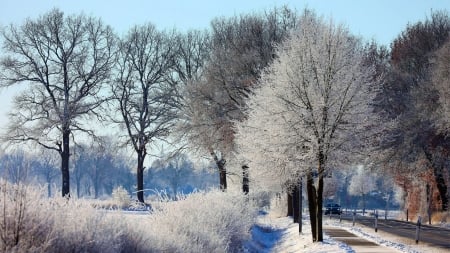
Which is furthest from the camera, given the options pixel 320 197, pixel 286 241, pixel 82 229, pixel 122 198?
pixel 122 198

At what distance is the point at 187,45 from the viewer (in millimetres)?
46188

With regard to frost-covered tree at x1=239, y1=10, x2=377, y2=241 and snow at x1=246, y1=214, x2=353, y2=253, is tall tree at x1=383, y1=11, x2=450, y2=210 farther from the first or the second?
frost-covered tree at x1=239, y1=10, x2=377, y2=241

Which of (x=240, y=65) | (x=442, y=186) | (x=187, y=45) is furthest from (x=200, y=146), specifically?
(x=442, y=186)

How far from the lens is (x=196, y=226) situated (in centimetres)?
1555

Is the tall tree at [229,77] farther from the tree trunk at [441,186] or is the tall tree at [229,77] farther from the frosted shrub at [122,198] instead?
the tree trunk at [441,186]

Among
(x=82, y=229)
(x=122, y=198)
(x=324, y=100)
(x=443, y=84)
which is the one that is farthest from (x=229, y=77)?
(x=82, y=229)

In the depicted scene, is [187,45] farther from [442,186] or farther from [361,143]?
[361,143]

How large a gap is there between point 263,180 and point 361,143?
5.59 meters

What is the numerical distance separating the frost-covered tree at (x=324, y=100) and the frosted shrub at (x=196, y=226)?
335cm

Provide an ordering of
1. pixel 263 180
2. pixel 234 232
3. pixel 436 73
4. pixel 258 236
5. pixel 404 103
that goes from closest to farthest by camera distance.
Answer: pixel 234 232 < pixel 263 180 < pixel 258 236 < pixel 436 73 < pixel 404 103

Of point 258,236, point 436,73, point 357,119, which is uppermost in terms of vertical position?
point 436,73

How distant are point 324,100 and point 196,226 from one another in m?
8.33

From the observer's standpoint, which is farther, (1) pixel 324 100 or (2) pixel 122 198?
(2) pixel 122 198

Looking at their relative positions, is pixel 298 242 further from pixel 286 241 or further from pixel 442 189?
pixel 442 189
